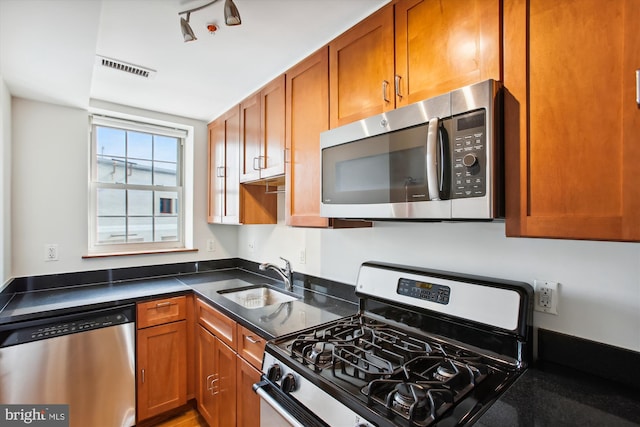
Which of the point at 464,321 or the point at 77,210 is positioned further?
the point at 77,210

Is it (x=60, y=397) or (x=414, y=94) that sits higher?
(x=414, y=94)

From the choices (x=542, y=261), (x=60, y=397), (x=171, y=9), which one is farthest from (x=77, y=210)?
(x=542, y=261)

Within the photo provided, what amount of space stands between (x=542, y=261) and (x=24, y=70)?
2.68m

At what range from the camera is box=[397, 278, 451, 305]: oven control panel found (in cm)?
125

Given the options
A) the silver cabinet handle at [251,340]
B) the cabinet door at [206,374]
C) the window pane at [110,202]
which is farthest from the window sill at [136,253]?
the silver cabinet handle at [251,340]

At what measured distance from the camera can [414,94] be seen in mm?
1180

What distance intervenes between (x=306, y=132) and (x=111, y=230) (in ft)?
6.56

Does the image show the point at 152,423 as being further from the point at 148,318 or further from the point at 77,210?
the point at 77,210

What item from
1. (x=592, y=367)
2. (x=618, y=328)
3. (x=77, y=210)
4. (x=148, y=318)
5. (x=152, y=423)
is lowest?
(x=152, y=423)

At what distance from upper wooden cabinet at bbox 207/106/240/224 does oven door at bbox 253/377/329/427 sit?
142cm

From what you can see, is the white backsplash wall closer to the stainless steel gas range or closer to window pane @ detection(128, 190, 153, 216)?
the stainless steel gas range

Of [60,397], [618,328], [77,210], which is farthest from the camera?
[77,210]

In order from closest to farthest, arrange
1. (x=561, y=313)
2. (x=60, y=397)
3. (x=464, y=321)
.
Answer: (x=561, y=313)
(x=464, y=321)
(x=60, y=397)

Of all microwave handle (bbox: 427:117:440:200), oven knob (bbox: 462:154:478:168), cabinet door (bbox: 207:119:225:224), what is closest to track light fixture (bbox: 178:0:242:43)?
microwave handle (bbox: 427:117:440:200)
